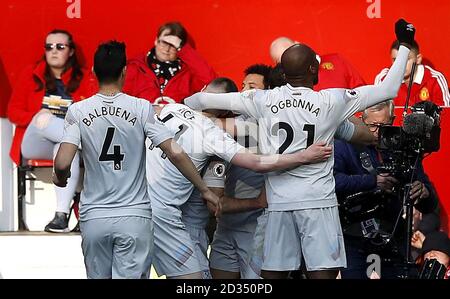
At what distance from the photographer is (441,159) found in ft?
32.8

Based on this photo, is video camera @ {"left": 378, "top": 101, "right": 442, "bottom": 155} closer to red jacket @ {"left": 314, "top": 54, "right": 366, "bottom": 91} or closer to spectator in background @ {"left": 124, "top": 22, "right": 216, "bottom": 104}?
red jacket @ {"left": 314, "top": 54, "right": 366, "bottom": 91}

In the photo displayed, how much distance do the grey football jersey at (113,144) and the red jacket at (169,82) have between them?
2.97m

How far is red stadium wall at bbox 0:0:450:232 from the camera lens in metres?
10.4

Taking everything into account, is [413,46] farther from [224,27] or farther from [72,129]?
[72,129]

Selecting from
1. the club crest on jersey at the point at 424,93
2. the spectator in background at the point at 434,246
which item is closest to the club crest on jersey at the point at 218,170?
the spectator in background at the point at 434,246

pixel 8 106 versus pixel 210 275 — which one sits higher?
pixel 8 106

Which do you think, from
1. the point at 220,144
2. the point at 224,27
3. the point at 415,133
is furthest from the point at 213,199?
the point at 224,27

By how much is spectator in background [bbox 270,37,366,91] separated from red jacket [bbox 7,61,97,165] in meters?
1.50

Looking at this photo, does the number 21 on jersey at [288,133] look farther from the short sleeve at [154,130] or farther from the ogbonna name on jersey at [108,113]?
the ogbonna name on jersey at [108,113]

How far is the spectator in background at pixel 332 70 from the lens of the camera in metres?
9.79

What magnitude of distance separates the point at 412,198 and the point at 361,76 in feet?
9.81

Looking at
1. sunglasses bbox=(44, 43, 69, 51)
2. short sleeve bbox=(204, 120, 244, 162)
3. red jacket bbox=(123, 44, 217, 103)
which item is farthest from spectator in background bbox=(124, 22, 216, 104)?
short sleeve bbox=(204, 120, 244, 162)
